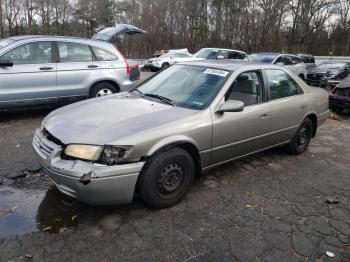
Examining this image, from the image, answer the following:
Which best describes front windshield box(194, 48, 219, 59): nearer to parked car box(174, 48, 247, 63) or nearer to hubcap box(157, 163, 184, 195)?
parked car box(174, 48, 247, 63)

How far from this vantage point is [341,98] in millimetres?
9008

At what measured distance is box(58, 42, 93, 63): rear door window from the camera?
690 centimetres

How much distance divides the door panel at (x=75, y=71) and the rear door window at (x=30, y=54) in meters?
0.26

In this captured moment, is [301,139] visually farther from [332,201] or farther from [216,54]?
[216,54]

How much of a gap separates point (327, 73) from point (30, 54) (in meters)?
12.8

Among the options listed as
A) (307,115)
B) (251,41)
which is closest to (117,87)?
(307,115)

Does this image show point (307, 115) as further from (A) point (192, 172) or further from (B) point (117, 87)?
(B) point (117, 87)

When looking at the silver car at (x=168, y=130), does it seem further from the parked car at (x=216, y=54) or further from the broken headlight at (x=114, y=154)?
the parked car at (x=216, y=54)

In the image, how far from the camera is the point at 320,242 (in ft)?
10.2

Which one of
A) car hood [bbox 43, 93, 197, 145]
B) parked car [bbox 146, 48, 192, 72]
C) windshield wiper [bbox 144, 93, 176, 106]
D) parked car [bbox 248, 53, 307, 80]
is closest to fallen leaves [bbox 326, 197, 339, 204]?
car hood [bbox 43, 93, 197, 145]

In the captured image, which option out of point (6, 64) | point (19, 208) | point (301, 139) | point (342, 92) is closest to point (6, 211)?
point (19, 208)

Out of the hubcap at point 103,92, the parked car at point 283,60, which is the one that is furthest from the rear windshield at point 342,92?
the hubcap at point 103,92

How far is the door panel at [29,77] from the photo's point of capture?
6289 millimetres

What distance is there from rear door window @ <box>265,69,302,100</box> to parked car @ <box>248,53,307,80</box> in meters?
9.26
